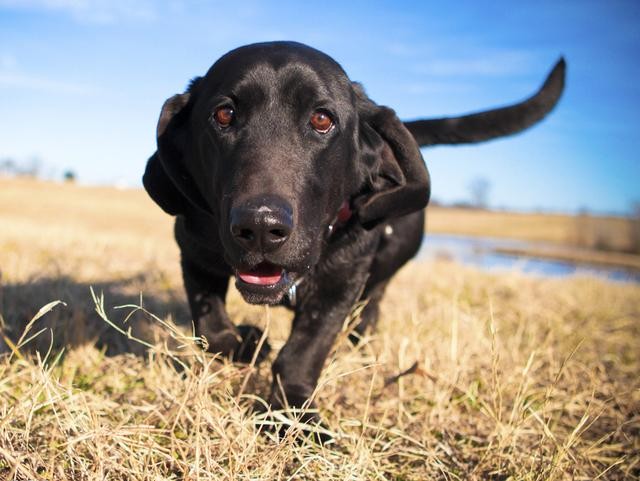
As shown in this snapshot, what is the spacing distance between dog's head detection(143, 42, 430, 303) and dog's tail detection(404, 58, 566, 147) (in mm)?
963

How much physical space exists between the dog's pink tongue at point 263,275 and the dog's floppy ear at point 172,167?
0.59 meters

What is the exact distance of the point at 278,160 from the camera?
2.18 m

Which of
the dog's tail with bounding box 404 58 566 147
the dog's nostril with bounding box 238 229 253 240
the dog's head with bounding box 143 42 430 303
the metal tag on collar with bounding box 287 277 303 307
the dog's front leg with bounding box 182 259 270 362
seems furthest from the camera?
the dog's tail with bounding box 404 58 566 147

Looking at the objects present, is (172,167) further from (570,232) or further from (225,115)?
(570,232)

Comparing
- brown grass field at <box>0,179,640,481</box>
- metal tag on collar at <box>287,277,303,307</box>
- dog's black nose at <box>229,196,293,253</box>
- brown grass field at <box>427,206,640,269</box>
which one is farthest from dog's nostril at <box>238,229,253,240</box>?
brown grass field at <box>427,206,640,269</box>

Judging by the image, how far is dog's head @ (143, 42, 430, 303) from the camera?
6.80 feet

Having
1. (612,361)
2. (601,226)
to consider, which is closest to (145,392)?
(612,361)

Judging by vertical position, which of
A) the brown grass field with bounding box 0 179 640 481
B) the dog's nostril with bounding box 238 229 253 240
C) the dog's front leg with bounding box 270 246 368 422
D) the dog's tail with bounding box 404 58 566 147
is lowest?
the brown grass field with bounding box 0 179 640 481

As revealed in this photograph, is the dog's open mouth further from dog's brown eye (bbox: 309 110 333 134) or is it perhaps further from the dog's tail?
the dog's tail

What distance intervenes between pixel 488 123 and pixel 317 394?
2.29 meters

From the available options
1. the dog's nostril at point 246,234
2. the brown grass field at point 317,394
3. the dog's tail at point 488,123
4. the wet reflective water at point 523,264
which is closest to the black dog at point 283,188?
the dog's nostril at point 246,234

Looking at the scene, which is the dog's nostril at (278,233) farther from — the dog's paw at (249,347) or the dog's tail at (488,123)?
the dog's tail at (488,123)

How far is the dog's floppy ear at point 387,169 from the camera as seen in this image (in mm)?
2770

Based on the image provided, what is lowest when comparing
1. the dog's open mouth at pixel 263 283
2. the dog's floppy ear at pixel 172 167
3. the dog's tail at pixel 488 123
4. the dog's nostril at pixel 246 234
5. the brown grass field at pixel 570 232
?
the brown grass field at pixel 570 232
